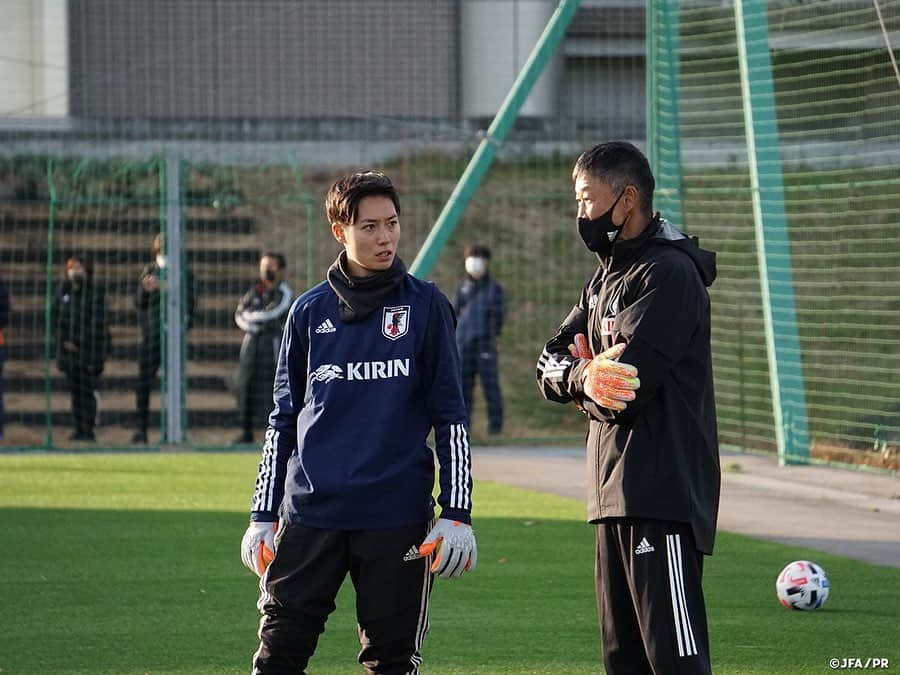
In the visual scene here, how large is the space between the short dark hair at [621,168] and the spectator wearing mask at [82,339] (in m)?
12.7

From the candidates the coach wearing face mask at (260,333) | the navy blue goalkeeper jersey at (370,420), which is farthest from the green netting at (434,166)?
the navy blue goalkeeper jersey at (370,420)

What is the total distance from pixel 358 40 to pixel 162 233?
7.23 m

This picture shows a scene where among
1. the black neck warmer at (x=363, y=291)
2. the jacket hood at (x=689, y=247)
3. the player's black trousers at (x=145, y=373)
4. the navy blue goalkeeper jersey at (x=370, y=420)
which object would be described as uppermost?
the jacket hood at (x=689, y=247)

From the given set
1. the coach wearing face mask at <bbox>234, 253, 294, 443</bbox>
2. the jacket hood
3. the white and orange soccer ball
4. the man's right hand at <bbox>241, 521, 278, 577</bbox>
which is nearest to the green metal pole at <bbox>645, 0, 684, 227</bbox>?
the coach wearing face mask at <bbox>234, 253, 294, 443</bbox>

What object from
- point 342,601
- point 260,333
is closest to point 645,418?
point 342,601

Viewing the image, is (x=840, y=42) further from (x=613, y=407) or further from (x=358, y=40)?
(x=613, y=407)

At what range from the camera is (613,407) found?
172 inches

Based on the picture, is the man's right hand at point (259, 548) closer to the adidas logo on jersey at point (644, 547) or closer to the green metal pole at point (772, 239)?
the adidas logo on jersey at point (644, 547)

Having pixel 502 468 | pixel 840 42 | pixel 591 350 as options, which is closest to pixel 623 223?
pixel 591 350

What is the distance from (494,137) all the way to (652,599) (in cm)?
918

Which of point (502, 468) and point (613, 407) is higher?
point (613, 407)

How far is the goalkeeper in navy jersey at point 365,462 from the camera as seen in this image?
14.9 feet

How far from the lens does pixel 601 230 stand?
4.59 m

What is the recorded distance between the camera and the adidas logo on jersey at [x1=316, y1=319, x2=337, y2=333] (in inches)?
184
